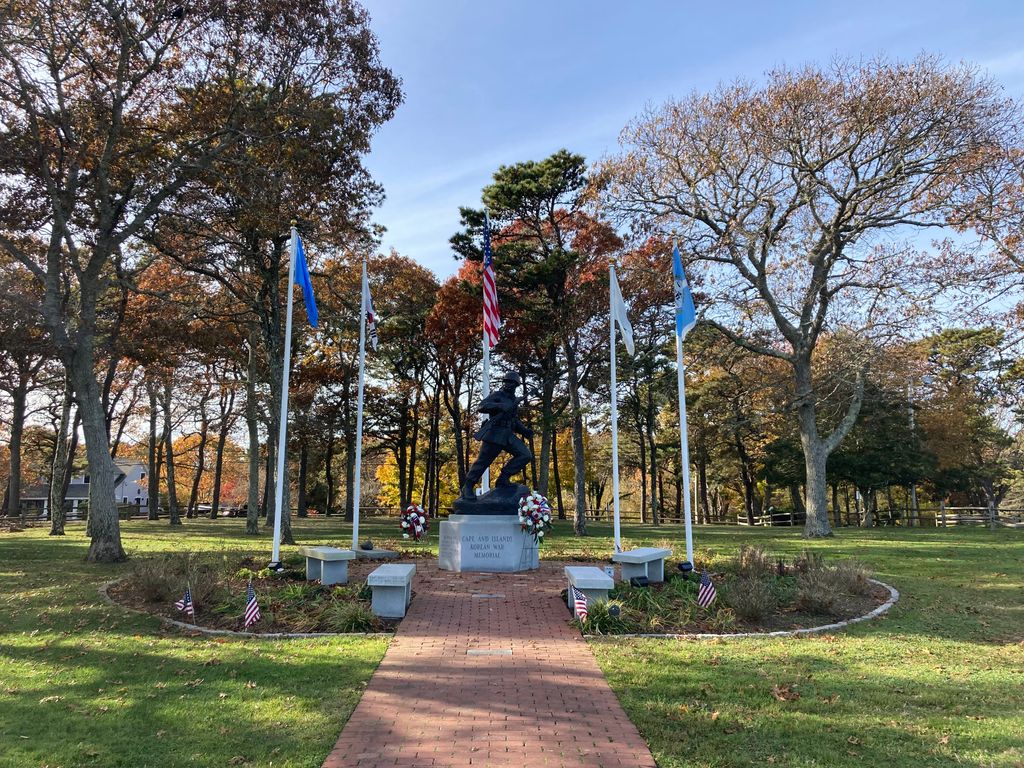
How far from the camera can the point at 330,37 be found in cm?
1606

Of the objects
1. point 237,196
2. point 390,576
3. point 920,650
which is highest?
point 237,196

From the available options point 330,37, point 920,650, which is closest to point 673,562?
point 920,650

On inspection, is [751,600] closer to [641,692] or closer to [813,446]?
[641,692]

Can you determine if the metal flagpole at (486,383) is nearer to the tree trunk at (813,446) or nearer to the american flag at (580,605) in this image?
the american flag at (580,605)

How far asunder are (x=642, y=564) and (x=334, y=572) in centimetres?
508

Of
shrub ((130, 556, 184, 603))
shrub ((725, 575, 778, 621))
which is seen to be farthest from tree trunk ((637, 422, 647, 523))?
shrub ((130, 556, 184, 603))

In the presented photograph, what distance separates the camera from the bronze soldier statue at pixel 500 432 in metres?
13.8

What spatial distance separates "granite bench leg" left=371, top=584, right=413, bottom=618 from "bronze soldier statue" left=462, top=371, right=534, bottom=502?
4.67 metres

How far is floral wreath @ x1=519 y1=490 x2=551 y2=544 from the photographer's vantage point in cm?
1263

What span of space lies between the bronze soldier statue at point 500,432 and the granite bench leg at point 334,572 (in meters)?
3.34

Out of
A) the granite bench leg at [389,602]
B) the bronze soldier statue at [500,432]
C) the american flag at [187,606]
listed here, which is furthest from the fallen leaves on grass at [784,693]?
the bronze soldier statue at [500,432]

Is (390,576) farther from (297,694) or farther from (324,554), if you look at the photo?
(297,694)

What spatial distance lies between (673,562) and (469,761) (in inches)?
403

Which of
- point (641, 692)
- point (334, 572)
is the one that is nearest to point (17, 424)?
point (334, 572)
